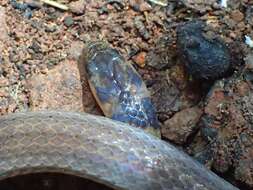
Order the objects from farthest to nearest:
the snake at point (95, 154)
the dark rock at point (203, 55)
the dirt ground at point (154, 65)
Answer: the dark rock at point (203, 55)
the dirt ground at point (154, 65)
the snake at point (95, 154)

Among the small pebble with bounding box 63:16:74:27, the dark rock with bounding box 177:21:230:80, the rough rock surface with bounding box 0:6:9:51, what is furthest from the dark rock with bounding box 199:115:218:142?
the rough rock surface with bounding box 0:6:9:51

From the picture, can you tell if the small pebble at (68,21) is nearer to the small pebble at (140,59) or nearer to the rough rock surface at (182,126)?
the small pebble at (140,59)

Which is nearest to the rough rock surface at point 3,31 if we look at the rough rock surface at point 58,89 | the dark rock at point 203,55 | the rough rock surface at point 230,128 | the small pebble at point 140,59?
the rough rock surface at point 58,89

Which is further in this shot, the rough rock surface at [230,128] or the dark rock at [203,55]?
the dark rock at [203,55]

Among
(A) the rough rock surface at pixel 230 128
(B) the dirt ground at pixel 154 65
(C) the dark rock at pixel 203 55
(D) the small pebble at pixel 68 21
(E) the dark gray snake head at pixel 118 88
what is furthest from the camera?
(D) the small pebble at pixel 68 21

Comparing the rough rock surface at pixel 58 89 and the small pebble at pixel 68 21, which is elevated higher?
the small pebble at pixel 68 21

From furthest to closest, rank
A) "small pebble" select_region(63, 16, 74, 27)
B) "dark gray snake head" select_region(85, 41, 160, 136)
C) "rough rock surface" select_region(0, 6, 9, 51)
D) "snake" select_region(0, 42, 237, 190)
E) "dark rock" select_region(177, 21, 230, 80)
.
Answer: "small pebble" select_region(63, 16, 74, 27)
"rough rock surface" select_region(0, 6, 9, 51)
"dark gray snake head" select_region(85, 41, 160, 136)
"dark rock" select_region(177, 21, 230, 80)
"snake" select_region(0, 42, 237, 190)

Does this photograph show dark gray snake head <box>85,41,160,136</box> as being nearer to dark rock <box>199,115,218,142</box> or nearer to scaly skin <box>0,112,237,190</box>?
dark rock <box>199,115,218,142</box>
